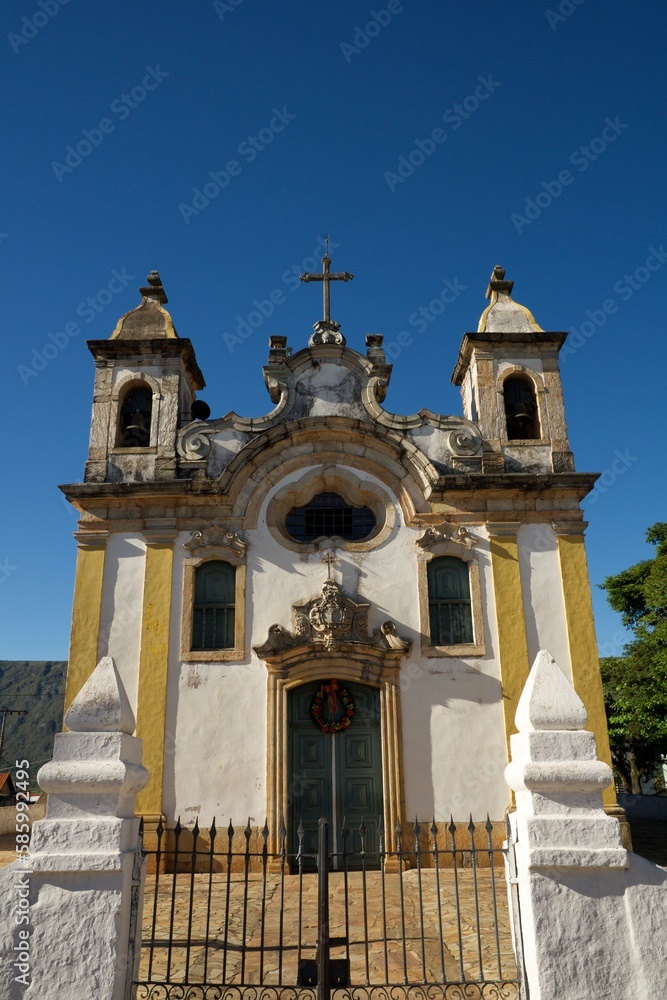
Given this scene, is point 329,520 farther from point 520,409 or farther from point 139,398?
point 139,398

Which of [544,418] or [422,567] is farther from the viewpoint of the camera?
[544,418]

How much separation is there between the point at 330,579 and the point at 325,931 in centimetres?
699

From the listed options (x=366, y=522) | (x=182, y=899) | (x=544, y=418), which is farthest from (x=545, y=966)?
(x=544, y=418)

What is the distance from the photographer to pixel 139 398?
1401 cm

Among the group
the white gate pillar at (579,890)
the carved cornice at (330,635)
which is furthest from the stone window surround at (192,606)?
the white gate pillar at (579,890)

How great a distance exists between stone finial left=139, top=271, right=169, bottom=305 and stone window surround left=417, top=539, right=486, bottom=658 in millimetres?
7395

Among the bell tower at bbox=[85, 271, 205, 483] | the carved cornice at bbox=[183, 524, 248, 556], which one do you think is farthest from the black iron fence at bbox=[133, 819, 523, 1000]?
the bell tower at bbox=[85, 271, 205, 483]

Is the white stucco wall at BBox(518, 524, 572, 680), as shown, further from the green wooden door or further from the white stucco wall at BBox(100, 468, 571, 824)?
the green wooden door

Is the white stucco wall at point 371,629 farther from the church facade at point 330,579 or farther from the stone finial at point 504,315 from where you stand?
the stone finial at point 504,315

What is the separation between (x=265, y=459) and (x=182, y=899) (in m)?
6.83

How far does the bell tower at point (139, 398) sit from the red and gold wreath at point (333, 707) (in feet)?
14.7

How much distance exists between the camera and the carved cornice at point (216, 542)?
483 inches

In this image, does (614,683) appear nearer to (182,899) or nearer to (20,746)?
(182,899)

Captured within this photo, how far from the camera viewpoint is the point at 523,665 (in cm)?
1169
